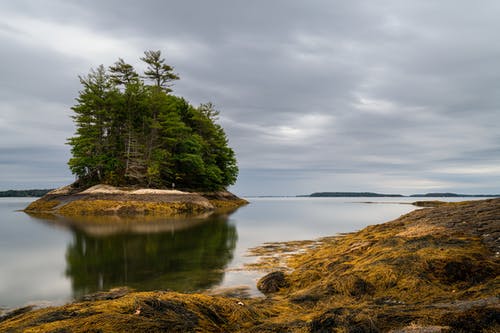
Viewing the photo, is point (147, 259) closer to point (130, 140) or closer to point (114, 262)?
point (114, 262)

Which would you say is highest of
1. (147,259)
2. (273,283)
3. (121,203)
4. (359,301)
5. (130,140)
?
(130,140)

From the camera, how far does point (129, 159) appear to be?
153 feet

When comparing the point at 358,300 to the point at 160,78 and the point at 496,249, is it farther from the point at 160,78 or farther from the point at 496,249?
the point at 160,78

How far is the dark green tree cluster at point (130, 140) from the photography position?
149 feet

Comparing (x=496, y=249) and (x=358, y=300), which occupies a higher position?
(x=496, y=249)

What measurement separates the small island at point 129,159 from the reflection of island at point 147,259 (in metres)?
17.5

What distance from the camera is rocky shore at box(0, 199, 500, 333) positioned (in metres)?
4.29

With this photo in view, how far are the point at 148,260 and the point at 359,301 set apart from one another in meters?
9.55

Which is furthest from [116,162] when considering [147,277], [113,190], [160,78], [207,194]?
[147,277]

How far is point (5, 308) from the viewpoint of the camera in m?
7.52

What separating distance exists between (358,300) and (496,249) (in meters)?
4.13

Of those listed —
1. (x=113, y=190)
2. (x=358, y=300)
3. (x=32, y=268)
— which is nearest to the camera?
(x=358, y=300)

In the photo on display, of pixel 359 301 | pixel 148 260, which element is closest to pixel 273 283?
pixel 359 301

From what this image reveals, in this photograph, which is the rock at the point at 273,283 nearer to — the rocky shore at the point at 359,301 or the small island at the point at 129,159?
the rocky shore at the point at 359,301
